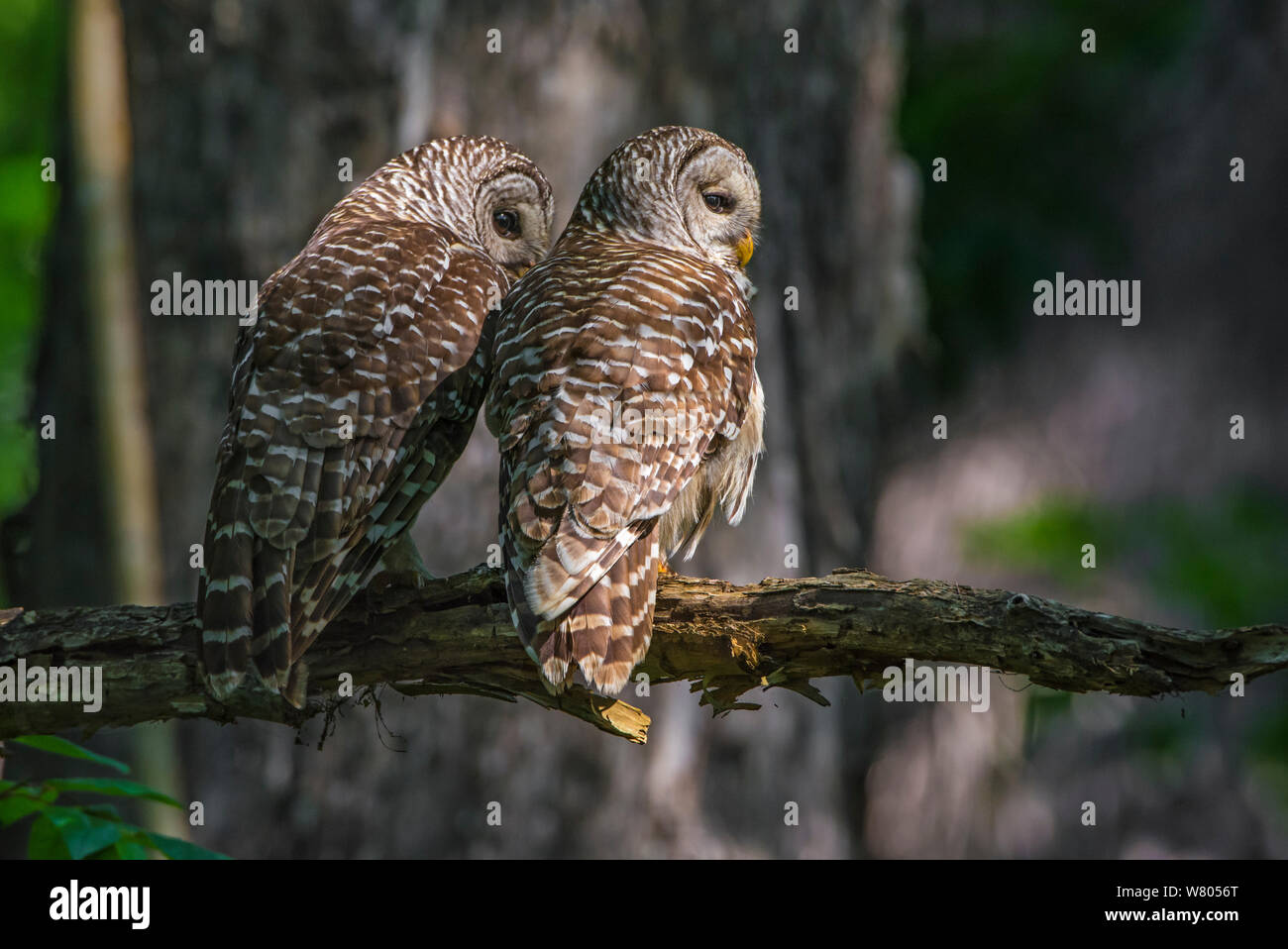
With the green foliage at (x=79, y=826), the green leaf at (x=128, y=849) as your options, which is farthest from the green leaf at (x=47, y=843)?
the green leaf at (x=128, y=849)

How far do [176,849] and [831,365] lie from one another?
5.38m

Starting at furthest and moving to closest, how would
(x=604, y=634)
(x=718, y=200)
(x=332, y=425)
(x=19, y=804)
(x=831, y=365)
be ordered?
(x=831, y=365), (x=718, y=200), (x=332, y=425), (x=604, y=634), (x=19, y=804)

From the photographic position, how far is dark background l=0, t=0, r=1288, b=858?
5699 millimetres

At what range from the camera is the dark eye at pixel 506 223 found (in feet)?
15.0

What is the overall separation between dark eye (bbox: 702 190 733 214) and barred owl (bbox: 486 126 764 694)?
0.76 ft

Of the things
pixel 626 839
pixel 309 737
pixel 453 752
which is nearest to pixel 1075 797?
pixel 626 839

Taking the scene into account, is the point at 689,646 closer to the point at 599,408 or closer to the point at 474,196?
the point at 599,408

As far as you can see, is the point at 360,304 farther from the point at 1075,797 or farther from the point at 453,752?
the point at 1075,797

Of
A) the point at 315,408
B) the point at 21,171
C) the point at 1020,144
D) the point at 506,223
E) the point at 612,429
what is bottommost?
the point at 612,429

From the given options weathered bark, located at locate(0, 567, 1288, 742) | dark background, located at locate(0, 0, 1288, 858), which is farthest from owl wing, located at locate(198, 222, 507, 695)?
dark background, located at locate(0, 0, 1288, 858)

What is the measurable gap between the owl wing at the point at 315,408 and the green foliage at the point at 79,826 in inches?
16.1

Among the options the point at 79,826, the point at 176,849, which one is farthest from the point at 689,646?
the point at 79,826

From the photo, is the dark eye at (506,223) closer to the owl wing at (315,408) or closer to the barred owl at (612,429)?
the barred owl at (612,429)

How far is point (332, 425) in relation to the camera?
11.3 ft
